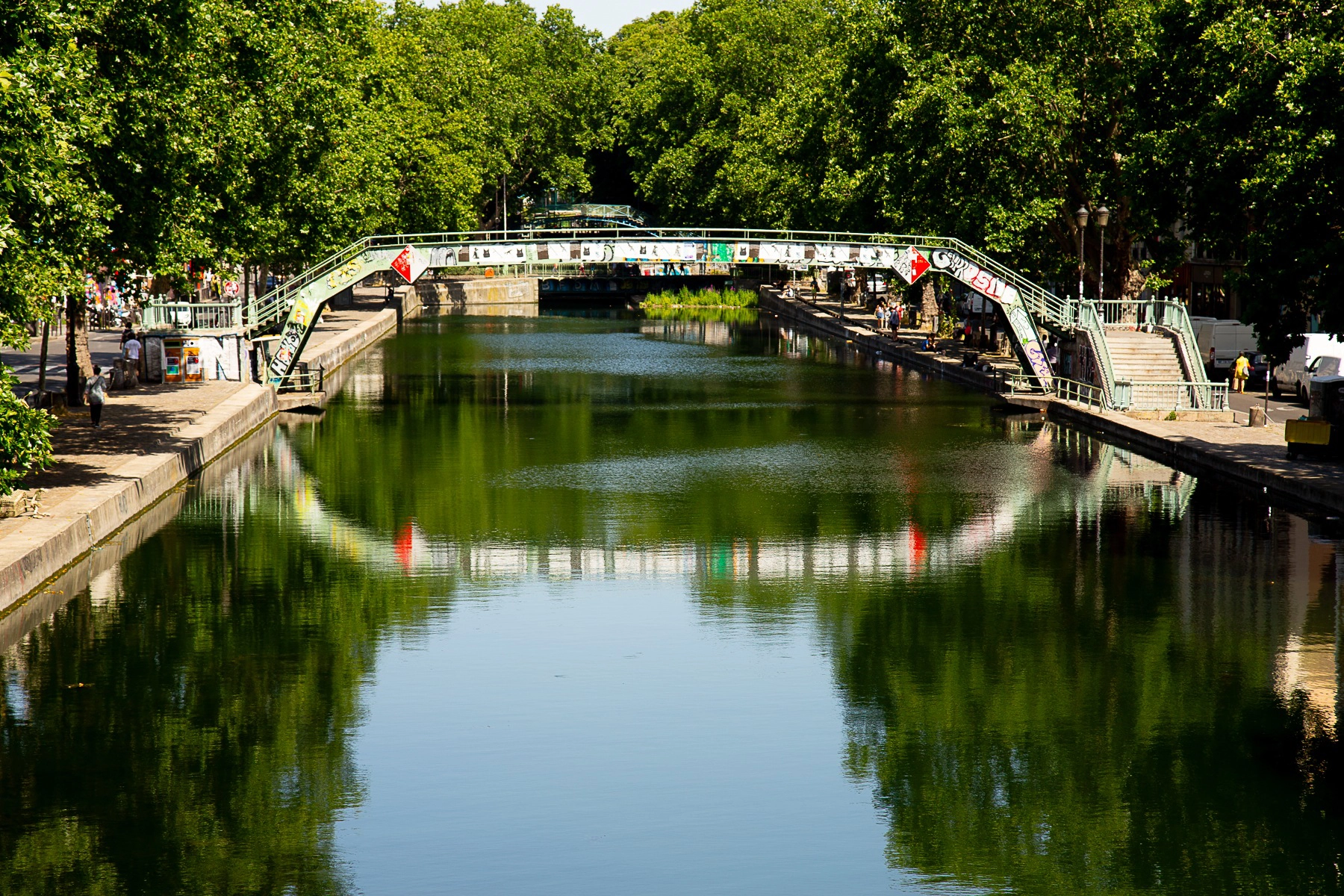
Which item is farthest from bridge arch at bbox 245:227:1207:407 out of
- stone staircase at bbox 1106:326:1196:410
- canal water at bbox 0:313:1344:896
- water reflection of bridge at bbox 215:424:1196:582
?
water reflection of bridge at bbox 215:424:1196:582

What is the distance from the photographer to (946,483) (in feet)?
104

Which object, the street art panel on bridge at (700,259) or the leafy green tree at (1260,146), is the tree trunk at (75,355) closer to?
the street art panel on bridge at (700,259)

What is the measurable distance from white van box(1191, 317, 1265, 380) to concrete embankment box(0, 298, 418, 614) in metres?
29.5

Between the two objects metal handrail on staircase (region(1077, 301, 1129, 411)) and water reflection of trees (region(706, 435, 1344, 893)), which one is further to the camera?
metal handrail on staircase (region(1077, 301, 1129, 411))

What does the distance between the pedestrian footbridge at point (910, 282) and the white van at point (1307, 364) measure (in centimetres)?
322

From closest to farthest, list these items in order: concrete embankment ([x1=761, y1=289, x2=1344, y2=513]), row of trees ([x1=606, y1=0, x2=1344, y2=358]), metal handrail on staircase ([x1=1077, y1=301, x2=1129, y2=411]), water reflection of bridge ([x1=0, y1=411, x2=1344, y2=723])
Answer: water reflection of bridge ([x1=0, y1=411, x2=1344, y2=723])
concrete embankment ([x1=761, y1=289, x2=1344, y2=513])
row of trees ([x1=606, y1=0, x2=1344, y2=358])
metal handrail on staircase ([x1=1077, y1=301, x2=1129, y2=411])

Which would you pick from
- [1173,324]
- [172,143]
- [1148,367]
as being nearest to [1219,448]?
[1148,367]

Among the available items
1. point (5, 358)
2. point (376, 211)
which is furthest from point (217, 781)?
point (376, 211)

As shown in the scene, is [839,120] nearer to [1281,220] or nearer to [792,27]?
[792,27]

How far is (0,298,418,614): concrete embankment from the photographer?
21.0 metres

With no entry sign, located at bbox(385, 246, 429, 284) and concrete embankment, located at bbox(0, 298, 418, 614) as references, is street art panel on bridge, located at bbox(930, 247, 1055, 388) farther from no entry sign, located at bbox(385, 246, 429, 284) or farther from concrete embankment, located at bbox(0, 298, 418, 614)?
concrete embankment, located at bbox(0, 298, 418, 614)

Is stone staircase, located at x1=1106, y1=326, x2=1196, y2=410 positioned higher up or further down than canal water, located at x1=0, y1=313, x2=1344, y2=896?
higher up

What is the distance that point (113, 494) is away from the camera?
84.2 feet

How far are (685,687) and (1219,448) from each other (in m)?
19.9
